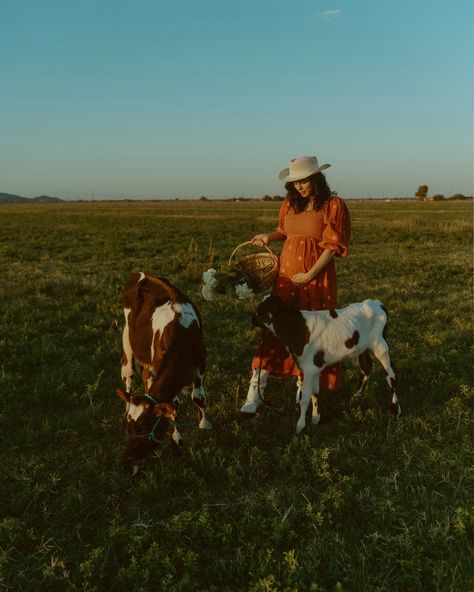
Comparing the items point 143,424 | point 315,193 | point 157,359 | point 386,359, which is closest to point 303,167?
point 315,193

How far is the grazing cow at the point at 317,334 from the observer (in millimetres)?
5000

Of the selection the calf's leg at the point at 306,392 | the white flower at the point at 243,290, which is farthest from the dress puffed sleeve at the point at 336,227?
the calf's leg at the point at 306,392

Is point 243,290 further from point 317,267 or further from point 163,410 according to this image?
point 163,410

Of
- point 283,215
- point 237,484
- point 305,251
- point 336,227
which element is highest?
point 283,215

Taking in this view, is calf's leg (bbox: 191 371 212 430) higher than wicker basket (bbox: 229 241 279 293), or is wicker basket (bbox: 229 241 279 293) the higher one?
wicker basket (bbox: 229 241 279 293)

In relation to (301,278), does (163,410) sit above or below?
below

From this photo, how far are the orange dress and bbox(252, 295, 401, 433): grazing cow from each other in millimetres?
337

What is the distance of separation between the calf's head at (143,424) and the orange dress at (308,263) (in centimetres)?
187

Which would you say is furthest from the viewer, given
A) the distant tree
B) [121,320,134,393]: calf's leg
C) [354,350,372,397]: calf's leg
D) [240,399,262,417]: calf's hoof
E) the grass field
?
the distant tree

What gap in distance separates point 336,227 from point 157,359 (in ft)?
7.80

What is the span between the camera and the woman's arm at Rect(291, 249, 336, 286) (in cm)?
506

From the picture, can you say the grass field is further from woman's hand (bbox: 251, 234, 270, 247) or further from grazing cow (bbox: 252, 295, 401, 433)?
woman's hand (bbox: 251, 234, 270, 247)

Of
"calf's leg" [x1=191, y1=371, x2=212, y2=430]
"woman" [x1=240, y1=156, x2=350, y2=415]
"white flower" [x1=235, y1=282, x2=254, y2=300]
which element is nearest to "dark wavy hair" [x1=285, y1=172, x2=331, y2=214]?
"woman" [x1=240, y1=156, x2=350, y2=415]

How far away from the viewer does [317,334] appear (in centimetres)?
499
